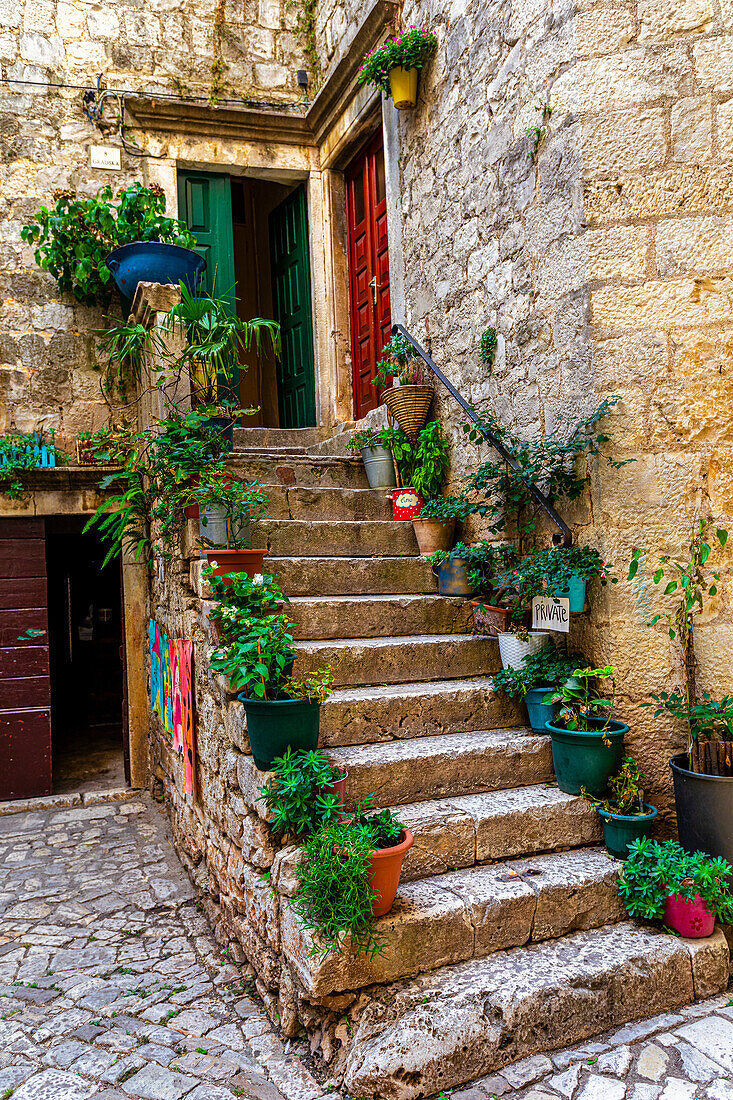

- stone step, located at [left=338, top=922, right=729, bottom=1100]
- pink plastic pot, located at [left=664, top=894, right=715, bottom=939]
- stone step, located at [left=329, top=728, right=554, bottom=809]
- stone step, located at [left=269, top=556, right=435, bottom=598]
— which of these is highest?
stone step, located at [left=269, top=556, right=435, bottom=598]

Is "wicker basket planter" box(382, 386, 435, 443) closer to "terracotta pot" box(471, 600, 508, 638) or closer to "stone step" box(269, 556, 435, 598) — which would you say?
"stone step" box(269, 556, 435, 598)

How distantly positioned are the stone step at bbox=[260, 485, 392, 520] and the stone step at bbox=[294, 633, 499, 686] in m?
1.02

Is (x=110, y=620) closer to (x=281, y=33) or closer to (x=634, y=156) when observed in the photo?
(x=281, y=33)

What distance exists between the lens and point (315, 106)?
20.1 feet

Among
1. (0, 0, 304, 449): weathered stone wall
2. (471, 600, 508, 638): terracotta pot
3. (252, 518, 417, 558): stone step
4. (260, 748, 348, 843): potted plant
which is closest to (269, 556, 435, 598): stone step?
(252, 518, 417, 558): stone step

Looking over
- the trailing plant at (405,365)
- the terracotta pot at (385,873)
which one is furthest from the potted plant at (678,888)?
the trailing plant at (405,365)

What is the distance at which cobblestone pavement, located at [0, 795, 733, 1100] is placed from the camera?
6.76ft

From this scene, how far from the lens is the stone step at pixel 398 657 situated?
325 cm

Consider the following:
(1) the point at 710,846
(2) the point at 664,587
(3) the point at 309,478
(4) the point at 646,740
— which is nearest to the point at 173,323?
(3) the point at 309,478

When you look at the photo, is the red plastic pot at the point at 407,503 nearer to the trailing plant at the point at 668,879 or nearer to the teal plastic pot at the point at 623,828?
the teal plastic pot at the point at 623,828

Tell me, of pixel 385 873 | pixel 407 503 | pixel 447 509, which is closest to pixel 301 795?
pixel 385 873

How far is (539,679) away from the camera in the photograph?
3.18m

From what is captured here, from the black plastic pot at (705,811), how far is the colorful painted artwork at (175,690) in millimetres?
2247

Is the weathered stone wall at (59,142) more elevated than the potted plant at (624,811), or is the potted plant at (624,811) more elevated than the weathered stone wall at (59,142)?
the weathered stone wall at (59,142)
